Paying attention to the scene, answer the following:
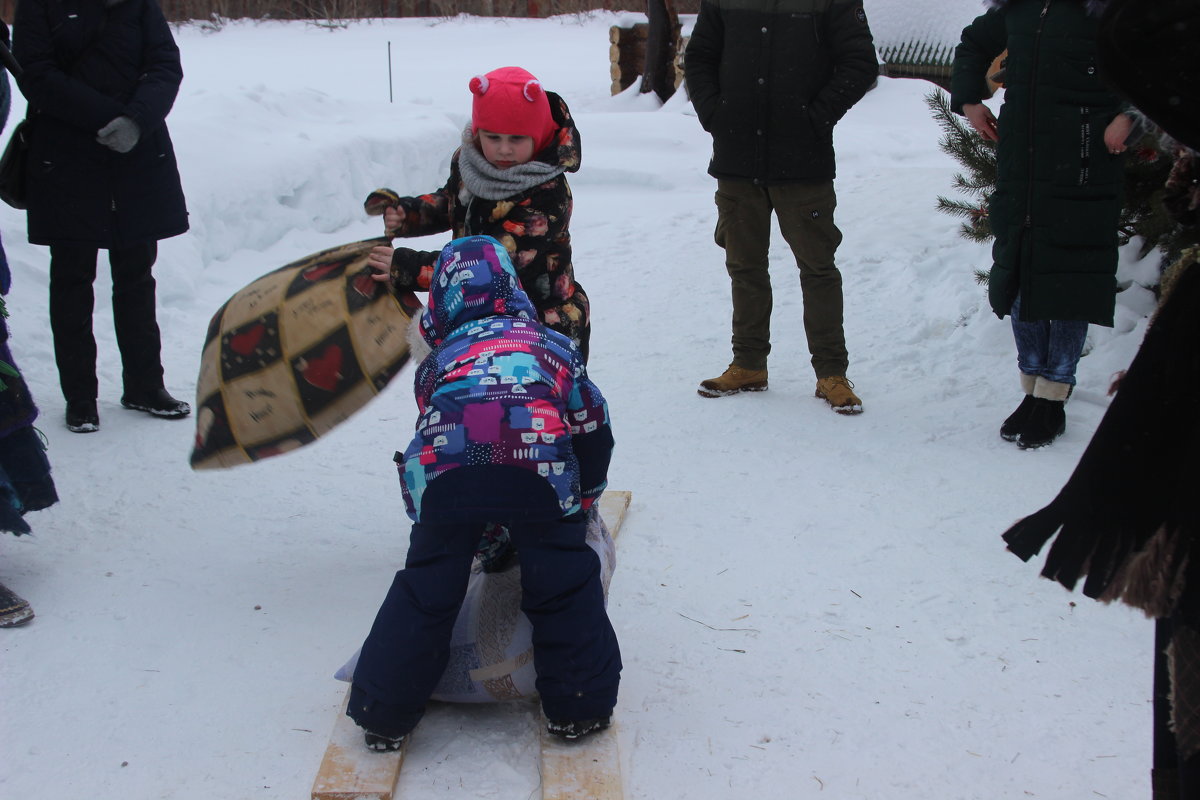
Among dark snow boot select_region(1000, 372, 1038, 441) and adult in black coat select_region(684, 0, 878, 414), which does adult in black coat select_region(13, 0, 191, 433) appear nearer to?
adult in black coat select_region(684, 0, 878, 414)

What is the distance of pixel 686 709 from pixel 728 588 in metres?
0.67

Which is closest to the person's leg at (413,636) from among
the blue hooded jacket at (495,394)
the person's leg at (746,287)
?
the blue hooded jacket at (495,394)

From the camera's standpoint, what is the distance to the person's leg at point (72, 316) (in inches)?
180

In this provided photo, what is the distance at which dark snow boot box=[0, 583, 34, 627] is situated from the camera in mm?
3178

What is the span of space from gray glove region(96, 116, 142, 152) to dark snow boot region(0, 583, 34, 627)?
1941 mm

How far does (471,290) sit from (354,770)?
3.70ft

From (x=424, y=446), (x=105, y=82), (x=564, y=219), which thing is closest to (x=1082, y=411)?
(x=564, y=219)

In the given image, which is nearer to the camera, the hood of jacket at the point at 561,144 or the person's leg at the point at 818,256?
the hood of jacket at the point at 561,144

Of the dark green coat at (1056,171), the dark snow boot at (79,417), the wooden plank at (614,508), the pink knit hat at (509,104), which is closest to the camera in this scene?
the pink knit hat at (509,104)

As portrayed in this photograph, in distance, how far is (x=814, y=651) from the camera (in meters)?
A: 3.13

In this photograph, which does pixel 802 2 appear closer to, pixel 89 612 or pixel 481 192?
pixel 481 192

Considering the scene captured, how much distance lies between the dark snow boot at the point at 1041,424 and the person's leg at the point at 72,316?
3699mm

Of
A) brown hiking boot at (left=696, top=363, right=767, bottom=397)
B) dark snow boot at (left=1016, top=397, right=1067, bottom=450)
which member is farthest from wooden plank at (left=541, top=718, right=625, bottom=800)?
brown hiking boot at (left=696, top=363, right=767, bottom=397)

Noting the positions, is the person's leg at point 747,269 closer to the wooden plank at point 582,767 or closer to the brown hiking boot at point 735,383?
the brown hiking boot at point 735,383
